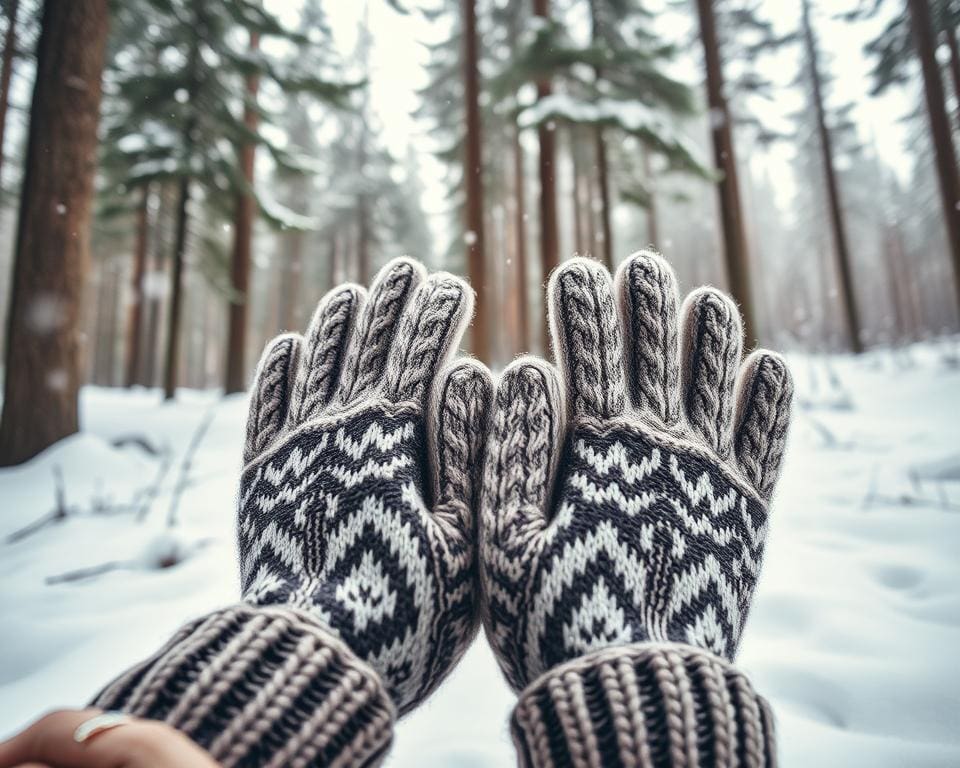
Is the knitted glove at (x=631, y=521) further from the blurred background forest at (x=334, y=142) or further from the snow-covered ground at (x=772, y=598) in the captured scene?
the blurred background forest at (x=334, y=142)

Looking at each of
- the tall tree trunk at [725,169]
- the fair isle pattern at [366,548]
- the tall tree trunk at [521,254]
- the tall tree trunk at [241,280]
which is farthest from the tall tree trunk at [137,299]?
the fair isle pattern at [366,548]

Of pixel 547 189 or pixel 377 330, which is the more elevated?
pixel 547 189

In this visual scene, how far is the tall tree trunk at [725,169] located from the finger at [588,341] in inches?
258

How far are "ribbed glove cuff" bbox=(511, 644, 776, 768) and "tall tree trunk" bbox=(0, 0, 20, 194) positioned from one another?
7.39 meters

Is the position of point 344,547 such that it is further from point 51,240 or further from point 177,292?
point 177,292

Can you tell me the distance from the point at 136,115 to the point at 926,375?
12.0m

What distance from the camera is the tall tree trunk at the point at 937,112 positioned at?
323 inches

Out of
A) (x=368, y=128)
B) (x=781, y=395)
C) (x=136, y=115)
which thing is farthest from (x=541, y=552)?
(x=368, y=128)

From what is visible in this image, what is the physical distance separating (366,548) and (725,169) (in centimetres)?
879

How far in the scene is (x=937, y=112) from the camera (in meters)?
8.23

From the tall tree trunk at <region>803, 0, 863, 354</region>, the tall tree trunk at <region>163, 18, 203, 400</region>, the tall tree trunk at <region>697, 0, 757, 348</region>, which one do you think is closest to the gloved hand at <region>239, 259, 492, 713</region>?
the tall tree trunk at <region>697, 0, 757, 348</region>

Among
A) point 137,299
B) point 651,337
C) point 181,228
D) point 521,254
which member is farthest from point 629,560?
point 137,299

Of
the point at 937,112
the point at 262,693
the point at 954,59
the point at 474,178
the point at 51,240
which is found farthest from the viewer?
the point at 954,59

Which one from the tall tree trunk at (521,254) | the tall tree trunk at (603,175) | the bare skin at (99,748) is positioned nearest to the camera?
the bare skin at (99,748)
